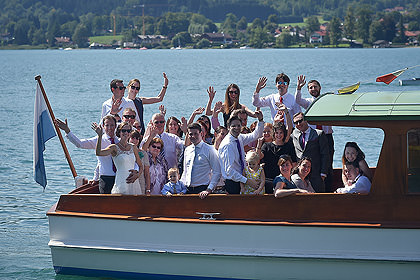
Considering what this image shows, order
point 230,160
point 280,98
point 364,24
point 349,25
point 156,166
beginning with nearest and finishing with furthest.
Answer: point 230,160 < point 156,166 < point 280,98 < point 364,24 < point 349,25

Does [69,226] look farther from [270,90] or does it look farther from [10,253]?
[270,90]

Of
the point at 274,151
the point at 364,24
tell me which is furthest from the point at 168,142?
the point at 364,24

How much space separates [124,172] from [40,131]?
2.02m

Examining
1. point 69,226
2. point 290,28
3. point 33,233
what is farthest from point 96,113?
point 290,28

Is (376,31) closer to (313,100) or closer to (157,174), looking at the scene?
(313,100)

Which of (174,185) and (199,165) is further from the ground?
(199,165)

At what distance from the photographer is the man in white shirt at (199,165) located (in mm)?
10164

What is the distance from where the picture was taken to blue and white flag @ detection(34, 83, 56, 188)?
38.5 ft

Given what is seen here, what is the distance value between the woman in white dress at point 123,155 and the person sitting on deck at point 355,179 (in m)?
2.64

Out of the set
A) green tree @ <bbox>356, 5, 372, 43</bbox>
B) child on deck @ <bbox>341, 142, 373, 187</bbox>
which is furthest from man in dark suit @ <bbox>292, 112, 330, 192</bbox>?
green tree @ <bbox>356, 5, 372, 43</bbox>

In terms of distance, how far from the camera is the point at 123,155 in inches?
407

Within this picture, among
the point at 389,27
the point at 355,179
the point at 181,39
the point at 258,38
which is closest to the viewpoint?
the point at 355,179

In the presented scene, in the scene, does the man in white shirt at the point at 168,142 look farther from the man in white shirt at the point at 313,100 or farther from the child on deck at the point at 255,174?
the man in white shirt at the point at 313,100

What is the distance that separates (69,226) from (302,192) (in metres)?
3.14
